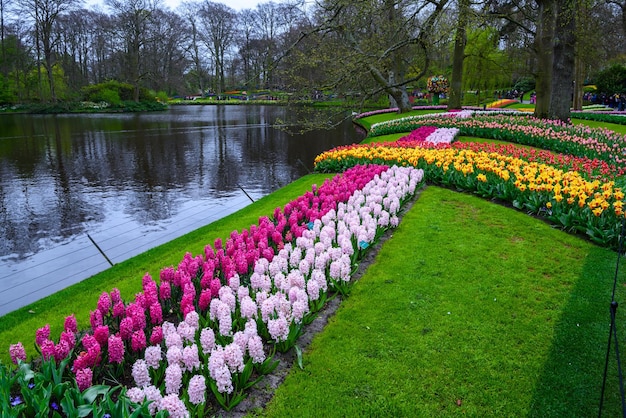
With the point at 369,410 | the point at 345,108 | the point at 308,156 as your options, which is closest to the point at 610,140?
the point at 345,108

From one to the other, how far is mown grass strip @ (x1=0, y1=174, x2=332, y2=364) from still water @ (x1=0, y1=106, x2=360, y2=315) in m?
0.65

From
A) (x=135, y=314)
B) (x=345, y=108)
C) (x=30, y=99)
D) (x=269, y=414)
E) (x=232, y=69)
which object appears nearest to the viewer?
(x=269, y=414)

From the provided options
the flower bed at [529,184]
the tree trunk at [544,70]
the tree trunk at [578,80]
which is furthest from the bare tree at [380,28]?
the tree trunk at [578,80]

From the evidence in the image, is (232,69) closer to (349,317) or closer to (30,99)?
(30,99)

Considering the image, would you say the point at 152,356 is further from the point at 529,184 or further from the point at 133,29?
the point at 133,29

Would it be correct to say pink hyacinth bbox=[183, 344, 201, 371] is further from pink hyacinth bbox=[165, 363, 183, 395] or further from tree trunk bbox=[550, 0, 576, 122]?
tree trunk bbox=[550, 0, 576, 122]

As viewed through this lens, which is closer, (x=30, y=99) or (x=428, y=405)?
(x=428, y=405)

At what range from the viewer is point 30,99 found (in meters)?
45.2

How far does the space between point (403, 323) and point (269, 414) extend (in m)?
1.56

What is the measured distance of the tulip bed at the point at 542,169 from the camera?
618 centimetres

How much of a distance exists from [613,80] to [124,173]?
3849 centimetres

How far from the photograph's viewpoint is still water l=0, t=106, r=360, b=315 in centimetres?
706

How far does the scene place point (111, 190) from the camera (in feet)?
38.7

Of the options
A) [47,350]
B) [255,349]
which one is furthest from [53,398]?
[255,349]
